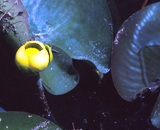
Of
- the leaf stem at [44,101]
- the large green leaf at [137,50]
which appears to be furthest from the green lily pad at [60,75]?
the large green leaf at [137,50]

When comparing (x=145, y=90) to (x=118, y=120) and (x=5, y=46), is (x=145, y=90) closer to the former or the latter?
(x=118, y=120)

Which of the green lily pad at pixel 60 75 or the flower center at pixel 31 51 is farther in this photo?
the green lily pad at pixel 60 75

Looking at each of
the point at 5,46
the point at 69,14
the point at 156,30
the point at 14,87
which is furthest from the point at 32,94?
the point at 156,30

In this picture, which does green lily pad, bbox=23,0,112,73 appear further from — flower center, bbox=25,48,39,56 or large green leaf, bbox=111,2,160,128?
flower center, bbox=25,48,39,56

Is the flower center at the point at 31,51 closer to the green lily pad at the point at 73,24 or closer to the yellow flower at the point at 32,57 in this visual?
the yellow flower at the point at 32,57

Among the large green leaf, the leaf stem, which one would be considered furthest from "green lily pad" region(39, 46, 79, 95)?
the large green leaf

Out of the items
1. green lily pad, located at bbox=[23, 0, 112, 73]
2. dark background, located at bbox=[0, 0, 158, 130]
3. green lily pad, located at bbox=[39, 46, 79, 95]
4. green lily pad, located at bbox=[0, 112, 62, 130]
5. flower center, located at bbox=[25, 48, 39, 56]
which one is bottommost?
dark background, located at bbox=[0, 0, 158, 130]
